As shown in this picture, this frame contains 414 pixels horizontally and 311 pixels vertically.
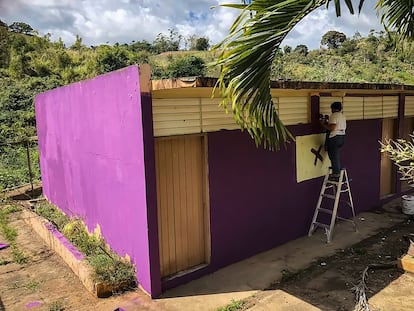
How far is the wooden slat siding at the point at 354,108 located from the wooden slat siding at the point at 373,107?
0.54 feet

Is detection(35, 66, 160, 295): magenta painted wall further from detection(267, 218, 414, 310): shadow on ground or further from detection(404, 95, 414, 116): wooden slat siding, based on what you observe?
detection(404, 95, 414, 116): wooden slat siding

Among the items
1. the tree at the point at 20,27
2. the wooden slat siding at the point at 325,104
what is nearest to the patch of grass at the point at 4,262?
the wooden slat siding at the point at 325,104

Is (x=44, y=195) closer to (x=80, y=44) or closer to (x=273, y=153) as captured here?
(x=273, y=153)

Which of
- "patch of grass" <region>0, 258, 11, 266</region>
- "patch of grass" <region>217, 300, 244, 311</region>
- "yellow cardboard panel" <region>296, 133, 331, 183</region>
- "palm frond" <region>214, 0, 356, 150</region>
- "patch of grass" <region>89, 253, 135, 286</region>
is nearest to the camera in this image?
"palm frond" <region>214, 0, 356, 150</region>

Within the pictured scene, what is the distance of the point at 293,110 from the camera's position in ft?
20.9

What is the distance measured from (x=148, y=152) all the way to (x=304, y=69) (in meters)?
25.7

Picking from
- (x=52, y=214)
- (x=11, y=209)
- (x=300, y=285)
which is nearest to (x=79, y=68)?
(x=11, y=209)

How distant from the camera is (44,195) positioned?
989 cm

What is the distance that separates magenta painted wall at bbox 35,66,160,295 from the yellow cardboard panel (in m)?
3.13

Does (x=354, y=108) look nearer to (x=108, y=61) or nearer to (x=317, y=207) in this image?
(x=317, y=207)

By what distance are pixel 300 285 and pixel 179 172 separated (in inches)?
88.2

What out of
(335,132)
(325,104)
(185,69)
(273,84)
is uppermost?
(185,69)

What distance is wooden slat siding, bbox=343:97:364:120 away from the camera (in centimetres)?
737

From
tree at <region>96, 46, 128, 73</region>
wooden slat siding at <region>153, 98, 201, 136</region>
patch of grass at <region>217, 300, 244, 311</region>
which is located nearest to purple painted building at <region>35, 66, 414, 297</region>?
wooden slat siding at <region>153, 98, 201, 136</region>
